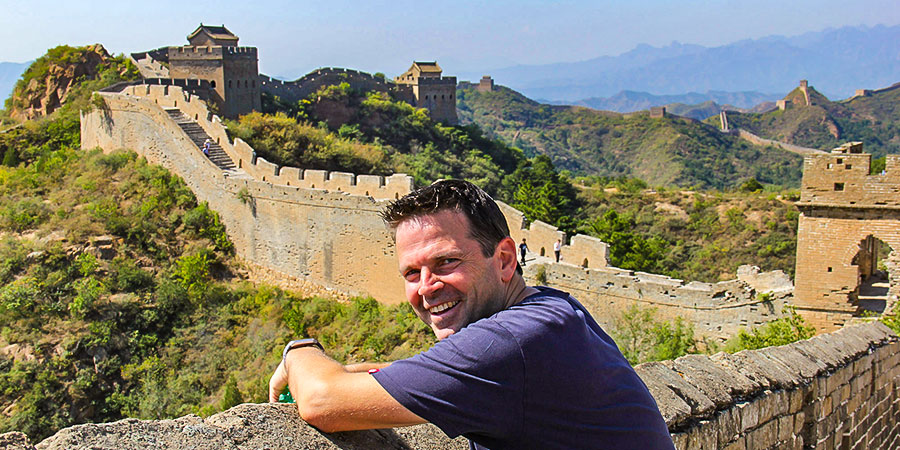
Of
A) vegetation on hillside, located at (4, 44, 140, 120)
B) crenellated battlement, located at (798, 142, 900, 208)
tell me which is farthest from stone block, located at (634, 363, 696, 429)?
vegetation on hillside, located at (4, 44, 140, 120)

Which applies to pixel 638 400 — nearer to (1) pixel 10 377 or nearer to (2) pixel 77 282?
(1) pixel 10 377

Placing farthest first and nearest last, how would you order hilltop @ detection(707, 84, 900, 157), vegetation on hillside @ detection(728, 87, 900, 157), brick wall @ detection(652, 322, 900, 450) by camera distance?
hilltop @ detection(707, 84, 900, 157) → vegetation on hillside @ detection(728, 87, 900, 157) → brick wall @ detection(652, 322, 900, 450)

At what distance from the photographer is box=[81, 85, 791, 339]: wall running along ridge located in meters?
12.9

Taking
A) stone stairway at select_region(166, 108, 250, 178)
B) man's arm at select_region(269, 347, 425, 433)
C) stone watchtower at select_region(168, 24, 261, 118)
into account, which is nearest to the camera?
man's arm at select_region(269, 347, 425, 433)

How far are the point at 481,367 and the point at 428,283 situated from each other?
467mm

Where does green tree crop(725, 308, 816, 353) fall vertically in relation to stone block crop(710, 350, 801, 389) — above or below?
below

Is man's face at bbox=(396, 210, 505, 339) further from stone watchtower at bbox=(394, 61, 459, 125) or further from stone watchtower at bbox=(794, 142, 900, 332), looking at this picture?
stone watchtower at bbox=(394, 61, 459, 125)

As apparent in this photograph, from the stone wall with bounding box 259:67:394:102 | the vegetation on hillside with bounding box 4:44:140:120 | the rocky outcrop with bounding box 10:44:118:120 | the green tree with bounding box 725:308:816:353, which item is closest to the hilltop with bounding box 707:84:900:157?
the stone wall with bounding box 259:67:394:102

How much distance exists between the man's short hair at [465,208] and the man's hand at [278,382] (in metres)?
0.65

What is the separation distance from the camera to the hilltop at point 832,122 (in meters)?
74.4

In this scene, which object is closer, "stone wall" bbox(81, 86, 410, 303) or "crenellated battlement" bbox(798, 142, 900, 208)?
"crenellated battlement" bbox(798, 142, 900, 208)

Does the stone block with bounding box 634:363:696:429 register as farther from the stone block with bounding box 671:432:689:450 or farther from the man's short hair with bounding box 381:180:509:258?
the man's short hair with bounding box 381:180:509:258

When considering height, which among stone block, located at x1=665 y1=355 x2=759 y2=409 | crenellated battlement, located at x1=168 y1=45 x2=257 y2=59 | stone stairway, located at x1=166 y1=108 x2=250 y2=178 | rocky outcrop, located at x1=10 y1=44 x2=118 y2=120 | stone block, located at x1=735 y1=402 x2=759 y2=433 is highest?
crenellated battlement, located at x1=168 y1=45 x2=257 y2=59

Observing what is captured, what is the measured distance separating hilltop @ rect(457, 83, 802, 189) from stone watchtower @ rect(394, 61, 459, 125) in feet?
79.0
